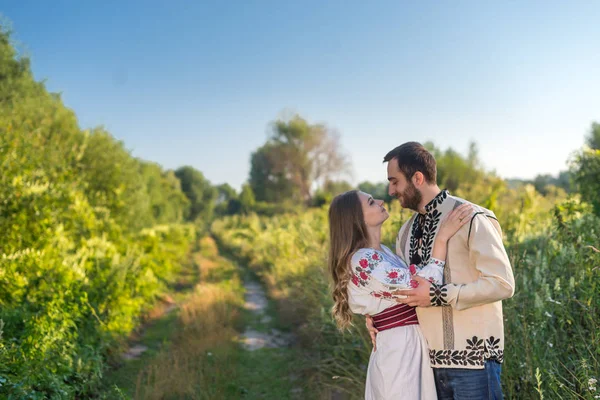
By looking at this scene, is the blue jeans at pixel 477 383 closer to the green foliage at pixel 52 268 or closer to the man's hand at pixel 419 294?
the man's hand at pixel 419 294

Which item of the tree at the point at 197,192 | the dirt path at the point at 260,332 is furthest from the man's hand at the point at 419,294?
the tree at the point at 197,192

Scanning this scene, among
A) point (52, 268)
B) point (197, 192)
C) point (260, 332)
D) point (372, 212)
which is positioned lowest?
point (260, 332)

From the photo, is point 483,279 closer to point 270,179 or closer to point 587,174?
point 587,174

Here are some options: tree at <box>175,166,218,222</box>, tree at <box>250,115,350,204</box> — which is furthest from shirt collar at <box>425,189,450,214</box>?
tree at <box>175,166,218,222</box>

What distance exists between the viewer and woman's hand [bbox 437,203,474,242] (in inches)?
89.4

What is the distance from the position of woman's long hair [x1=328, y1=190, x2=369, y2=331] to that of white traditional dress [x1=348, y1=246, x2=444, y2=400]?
0.23ft

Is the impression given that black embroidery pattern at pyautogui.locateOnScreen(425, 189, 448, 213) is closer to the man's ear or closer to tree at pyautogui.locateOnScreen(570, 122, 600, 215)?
the man's ear

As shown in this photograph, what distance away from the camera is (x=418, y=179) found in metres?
2.51

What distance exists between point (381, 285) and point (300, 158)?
4231cm

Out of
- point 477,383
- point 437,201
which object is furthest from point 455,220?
point 477,383

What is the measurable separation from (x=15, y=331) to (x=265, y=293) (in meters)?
8.65

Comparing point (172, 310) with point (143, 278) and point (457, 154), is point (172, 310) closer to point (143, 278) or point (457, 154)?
point (143, 278)

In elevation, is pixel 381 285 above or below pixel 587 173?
below

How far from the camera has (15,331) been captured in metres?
4.47
